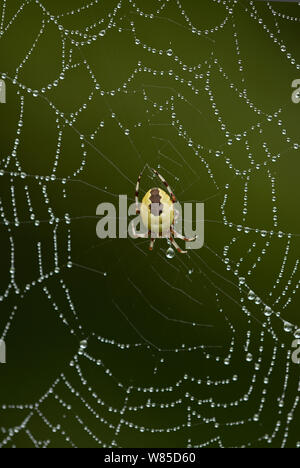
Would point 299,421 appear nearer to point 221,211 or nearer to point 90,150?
point 221,211

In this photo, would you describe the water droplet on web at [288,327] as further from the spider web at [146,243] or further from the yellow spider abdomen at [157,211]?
the yellow spider abdomen at [157,211]

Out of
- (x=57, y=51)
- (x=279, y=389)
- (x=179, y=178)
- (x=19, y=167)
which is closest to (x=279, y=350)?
(x=279, y=389)

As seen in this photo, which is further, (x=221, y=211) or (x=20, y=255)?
(x=221, y=211)

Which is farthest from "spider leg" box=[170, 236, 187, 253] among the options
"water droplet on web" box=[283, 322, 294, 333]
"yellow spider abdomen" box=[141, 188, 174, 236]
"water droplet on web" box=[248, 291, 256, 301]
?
"water droplet on web" box=[283, 322, 294, 333]

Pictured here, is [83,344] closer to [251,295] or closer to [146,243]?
[146,243]

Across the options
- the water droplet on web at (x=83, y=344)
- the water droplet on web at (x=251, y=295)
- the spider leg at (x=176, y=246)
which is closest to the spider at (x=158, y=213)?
the spider leg at (x=176, y=246)

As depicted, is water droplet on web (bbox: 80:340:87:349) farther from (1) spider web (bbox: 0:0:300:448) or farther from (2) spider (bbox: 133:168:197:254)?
(2) spider (bbox: 133:168:197:254)
